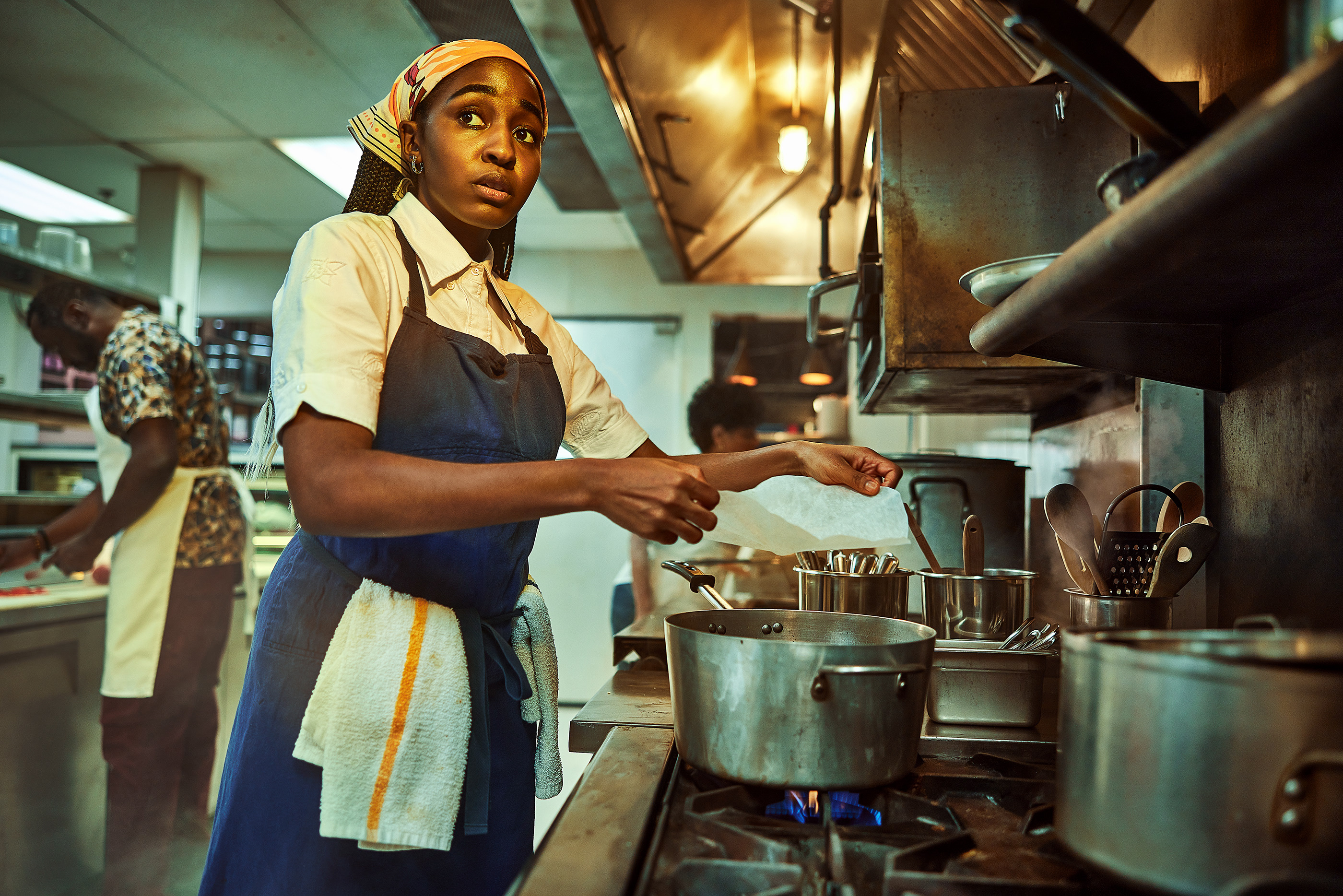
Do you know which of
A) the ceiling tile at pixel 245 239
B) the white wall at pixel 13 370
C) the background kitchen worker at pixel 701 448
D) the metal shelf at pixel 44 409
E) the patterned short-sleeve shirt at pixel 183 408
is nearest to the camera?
the patterned short-sleeve shirt at pixel 183 408

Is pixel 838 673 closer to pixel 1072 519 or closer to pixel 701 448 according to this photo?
pixel 1072 519

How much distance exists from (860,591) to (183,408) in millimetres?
2074

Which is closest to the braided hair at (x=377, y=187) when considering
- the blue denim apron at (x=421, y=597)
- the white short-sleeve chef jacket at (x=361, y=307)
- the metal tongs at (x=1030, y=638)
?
the white short-sleeve chef jacket at (x=361, y=307)

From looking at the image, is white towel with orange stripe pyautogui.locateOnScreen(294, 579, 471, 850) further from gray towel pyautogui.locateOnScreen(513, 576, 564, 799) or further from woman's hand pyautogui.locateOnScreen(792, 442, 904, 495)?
woman's hand pyautogui.locateOnScreen(792, 442, 904, 495)

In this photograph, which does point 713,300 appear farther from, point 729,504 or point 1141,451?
point 729,504

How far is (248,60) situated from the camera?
2900 millimetres

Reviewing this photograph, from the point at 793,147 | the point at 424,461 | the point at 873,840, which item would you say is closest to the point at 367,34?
the point at 793,147

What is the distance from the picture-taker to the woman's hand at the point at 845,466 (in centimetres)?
111

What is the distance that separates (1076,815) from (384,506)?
63 cm

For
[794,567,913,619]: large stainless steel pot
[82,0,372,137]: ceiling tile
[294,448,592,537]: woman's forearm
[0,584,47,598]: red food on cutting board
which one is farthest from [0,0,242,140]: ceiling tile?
[794,567,913,619]: large stainless steel pot

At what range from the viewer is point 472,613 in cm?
Result: 105

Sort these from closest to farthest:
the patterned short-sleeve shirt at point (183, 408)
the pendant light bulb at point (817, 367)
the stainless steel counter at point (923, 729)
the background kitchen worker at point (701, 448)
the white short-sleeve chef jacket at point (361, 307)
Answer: the white short-sleeve chef jacket at point (361, 307) < the stainless steel counter at point (923, 729) < the patterned short-sleeve shirt at point (183, 408) < the background kitchen worker at point (701, 448) < the pendant light bulb at point (817, 367)

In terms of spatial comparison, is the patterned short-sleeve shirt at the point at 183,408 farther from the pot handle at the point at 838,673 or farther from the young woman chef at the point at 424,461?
the pot handle at the point at 838,673

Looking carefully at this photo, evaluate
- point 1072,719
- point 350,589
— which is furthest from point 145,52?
point 1072,719
